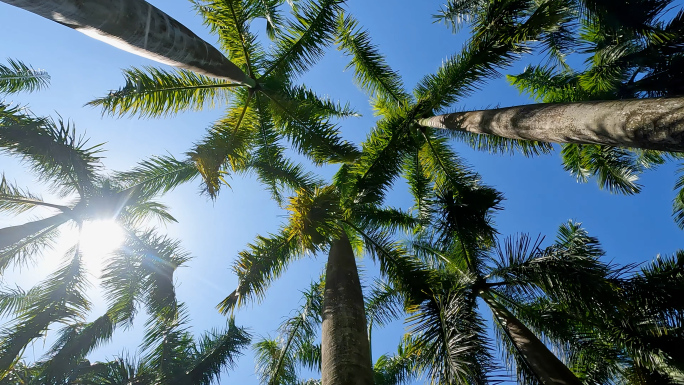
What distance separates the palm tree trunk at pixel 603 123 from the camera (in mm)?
3371

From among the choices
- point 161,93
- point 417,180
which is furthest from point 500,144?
point 161,93

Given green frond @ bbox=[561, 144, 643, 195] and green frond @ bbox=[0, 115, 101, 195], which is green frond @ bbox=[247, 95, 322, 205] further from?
green frond @ bbox=[561, 144, 643, 195]

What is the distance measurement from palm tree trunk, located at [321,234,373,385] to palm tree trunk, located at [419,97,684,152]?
3.15 meters

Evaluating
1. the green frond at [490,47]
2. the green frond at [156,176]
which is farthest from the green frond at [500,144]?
the green frond at [156,176]

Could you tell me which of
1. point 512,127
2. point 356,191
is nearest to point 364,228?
point 356,191

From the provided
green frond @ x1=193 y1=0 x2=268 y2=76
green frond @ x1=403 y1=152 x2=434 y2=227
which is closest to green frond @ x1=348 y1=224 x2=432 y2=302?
green frond @ x1=403 y1=152 x2=434 y2=227

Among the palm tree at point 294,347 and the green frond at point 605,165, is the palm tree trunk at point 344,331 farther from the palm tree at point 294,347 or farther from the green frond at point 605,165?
the green frond at point 605,165

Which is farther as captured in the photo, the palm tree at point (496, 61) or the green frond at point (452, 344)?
the green frond at point (452, 344)

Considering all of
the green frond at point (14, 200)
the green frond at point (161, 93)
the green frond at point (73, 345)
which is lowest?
the green frond at point (73, 345)

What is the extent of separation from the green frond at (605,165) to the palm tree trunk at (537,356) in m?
5.96

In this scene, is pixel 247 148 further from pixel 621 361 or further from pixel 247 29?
pixel 621 361

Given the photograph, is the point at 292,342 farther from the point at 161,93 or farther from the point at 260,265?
the point at 161,93

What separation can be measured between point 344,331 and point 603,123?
12.5 ft

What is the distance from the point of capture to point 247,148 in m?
8.79
